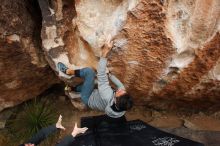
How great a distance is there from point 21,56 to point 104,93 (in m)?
2.07

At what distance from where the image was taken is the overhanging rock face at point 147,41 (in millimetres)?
5402

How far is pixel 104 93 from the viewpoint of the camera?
5.22m

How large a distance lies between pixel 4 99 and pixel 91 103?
2494mm

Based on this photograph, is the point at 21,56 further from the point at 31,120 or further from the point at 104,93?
the point at 104,93

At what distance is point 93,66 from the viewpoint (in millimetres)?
6105

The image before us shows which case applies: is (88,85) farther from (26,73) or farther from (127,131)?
(26,73)

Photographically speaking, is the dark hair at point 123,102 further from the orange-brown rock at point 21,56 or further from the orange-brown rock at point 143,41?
the orange-brown rock at point 21,56

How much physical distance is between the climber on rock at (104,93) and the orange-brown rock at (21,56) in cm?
116

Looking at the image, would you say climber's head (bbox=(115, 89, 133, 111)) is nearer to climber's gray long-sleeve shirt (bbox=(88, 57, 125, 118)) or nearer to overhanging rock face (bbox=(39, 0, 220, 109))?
climber's gray long-sleeve shirt (bbox=(88, 57, 125, 118))

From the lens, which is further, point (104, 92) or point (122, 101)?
point (104, 92)

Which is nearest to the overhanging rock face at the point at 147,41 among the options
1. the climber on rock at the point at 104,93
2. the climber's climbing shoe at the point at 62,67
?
the climber's climbing shoe at the point at 62,67

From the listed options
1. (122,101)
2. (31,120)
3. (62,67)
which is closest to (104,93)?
(122,101)

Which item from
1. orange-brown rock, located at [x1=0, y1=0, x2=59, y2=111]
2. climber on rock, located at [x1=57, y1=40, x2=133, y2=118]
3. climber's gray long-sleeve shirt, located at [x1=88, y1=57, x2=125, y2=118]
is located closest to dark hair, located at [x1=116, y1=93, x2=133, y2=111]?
climber on rock, located at [x1=57, y1=40, x2=133, y2=118]

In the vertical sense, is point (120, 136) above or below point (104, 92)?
below
